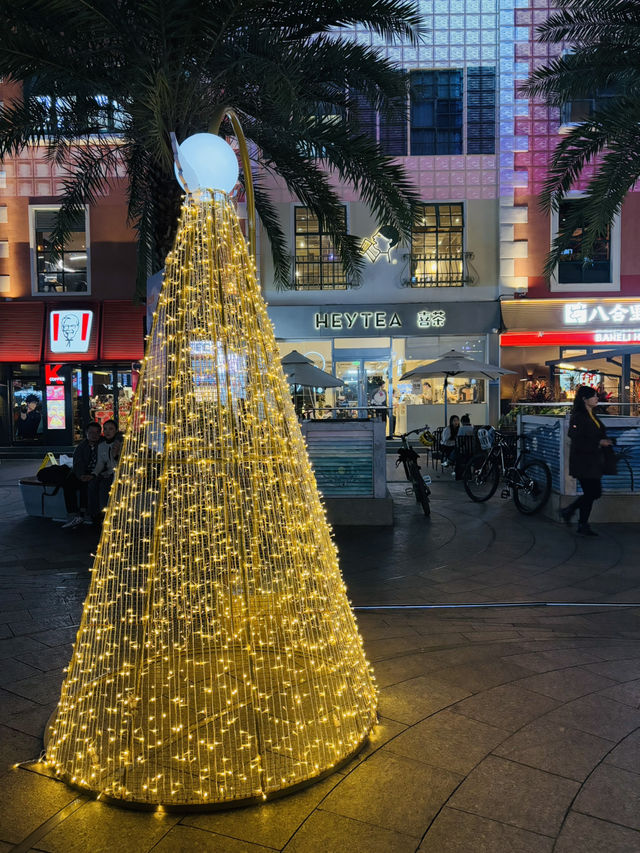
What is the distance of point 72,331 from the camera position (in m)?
20.4

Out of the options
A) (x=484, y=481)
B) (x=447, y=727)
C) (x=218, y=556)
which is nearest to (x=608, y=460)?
(x=484, y=481)

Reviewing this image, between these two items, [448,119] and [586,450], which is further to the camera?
[448,119]

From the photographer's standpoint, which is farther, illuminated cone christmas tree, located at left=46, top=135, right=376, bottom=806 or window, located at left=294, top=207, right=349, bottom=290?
window, located at left=294, top=207, right=349, bottom=290

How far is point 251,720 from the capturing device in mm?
3521

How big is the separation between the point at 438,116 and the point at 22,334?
46.6ft

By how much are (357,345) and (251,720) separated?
18190 millimetres

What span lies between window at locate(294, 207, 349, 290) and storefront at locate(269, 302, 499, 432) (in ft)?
2.61

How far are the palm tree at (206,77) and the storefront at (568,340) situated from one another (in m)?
11.6

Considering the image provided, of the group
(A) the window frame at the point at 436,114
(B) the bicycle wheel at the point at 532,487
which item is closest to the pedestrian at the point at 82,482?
(B) the bicycle wheel at the point at 532,487

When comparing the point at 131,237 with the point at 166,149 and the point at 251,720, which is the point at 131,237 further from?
the point at 251,720

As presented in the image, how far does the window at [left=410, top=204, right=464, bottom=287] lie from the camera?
20.7 metres

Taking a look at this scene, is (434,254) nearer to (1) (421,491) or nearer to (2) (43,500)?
(1) (421,491)

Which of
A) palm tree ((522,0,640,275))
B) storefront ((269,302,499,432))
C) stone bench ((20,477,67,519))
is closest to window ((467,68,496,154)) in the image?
storefront ((269,302,499,432))

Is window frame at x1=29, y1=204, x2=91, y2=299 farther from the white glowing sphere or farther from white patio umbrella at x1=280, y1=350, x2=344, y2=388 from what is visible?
the white glowing sphere
